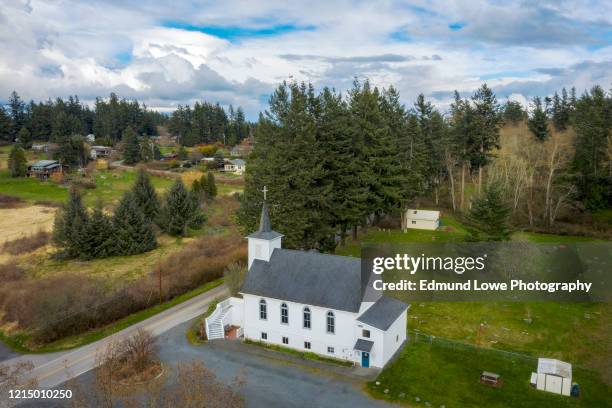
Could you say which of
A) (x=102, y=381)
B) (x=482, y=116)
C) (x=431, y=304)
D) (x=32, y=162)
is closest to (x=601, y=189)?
(x=482, y=116)

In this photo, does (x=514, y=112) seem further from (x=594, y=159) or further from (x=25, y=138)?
(x=25, y=138)

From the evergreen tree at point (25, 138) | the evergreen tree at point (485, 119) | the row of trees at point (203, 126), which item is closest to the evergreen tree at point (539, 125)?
the evergreen tree at point (485, 119)

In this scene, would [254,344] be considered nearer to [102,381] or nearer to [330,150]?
[102,381]

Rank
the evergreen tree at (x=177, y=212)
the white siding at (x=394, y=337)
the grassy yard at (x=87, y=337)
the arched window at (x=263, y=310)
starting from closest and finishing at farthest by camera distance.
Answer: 1. the white siding at (x=394, y=337)
2. the arched window at (x=263, y=310)
3. the grassy yard at (x=87, y=337)
4. the evergreen tree at (x=177, y=212)

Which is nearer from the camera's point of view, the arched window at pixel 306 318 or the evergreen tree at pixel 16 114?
the arched window at pixel 306 318

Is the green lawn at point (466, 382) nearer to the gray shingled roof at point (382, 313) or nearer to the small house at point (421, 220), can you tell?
the gray shingled roof at point (382, 313)

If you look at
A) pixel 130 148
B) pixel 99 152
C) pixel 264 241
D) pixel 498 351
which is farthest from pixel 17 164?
pixel 498 351
